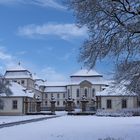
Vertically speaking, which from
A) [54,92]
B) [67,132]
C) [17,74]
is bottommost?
[67,132]

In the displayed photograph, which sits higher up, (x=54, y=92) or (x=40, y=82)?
(x=40, y=82)

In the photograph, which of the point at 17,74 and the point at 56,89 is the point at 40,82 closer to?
the point at 56,89

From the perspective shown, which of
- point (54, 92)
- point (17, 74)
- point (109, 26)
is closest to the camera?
point (109, 26)

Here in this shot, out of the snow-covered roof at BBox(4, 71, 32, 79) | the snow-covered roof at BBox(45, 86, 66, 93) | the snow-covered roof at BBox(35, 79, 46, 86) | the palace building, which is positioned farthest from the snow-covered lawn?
the snow-covered roof at BBox(35, 79, 46, 86)

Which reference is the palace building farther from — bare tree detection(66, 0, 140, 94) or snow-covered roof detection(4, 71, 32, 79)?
bare tree detection(66, 0, 140, 94)

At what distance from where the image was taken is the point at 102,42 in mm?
20094

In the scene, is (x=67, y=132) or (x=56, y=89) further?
(x=56, y=89)

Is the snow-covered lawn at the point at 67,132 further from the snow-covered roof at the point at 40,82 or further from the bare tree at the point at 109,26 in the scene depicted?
the snow-covered roof at the point at 40,82

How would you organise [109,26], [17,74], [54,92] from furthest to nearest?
[54,92], [17,74], [109,26]

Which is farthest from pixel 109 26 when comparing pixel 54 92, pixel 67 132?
pixel 54 92

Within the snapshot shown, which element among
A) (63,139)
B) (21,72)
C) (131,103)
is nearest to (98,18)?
(63,139)

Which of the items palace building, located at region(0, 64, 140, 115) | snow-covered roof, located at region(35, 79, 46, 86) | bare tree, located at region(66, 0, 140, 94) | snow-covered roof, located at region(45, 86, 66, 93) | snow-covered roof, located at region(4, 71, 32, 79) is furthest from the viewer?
snow-covered roof, located at region(35, 79, 46, 86)

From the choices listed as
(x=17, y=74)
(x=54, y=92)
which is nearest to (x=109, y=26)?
(x=17, y=74)

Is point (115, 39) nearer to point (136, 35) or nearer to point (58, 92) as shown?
point (136, 35)
